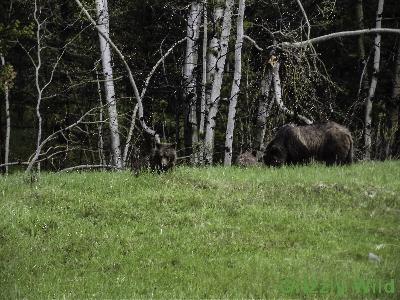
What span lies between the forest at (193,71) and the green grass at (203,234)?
122 inches

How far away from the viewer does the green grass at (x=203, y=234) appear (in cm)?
792

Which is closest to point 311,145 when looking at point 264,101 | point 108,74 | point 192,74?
point 264,101

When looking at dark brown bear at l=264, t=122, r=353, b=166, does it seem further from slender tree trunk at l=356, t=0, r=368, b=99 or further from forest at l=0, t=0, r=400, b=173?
slender tree trunk at l=356, t=0, r=368, b=99

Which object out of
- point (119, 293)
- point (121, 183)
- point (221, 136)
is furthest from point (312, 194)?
point (221, 136)

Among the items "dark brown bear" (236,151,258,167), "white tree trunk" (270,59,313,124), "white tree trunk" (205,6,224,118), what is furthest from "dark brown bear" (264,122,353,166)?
"white tree trunk" (205,6,224,118)

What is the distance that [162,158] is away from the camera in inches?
504

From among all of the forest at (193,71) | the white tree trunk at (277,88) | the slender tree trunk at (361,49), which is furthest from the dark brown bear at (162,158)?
the slender tree trunk at (361,49)

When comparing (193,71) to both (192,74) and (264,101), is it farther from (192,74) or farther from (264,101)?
(264,101)

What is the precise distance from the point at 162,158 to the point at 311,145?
3.64 metres

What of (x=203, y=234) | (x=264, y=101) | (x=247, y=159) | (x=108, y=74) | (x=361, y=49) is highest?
(x=361, y=49)

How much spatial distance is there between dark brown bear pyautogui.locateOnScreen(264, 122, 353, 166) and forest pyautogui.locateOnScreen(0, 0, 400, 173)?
90 cm

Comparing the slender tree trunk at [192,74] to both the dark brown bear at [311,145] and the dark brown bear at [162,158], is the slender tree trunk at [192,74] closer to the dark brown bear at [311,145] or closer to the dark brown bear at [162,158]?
the dark brown bear at [311,145]

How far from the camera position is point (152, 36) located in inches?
1057

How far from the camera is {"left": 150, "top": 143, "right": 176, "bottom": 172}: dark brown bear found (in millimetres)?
12797
